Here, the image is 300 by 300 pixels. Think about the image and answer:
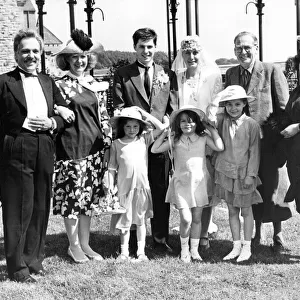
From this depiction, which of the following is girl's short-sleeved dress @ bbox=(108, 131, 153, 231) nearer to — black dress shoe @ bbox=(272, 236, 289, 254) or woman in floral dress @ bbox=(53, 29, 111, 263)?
woman in floral dress @ bbox=(53, 29, 111, 263)

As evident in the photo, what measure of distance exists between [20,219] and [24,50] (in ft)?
4.54

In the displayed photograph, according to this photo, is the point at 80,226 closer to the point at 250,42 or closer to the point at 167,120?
the point at 167,120

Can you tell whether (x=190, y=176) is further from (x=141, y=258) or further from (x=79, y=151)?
(x=79, y=151)

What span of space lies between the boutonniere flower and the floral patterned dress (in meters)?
0.52

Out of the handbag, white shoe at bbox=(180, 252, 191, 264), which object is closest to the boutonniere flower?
the handbag

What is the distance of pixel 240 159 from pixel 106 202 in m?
1.30

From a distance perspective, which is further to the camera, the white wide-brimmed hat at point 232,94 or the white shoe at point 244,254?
the white shoe at point 244,254

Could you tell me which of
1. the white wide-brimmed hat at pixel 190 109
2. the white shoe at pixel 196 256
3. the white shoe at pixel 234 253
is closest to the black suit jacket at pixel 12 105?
the white wide-brimmed hat at pixel 190 109

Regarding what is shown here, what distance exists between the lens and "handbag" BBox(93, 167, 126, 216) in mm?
5215

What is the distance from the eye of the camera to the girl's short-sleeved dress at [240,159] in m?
5.21

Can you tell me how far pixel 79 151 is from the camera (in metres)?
5.11

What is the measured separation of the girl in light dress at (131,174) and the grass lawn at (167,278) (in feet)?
1.13

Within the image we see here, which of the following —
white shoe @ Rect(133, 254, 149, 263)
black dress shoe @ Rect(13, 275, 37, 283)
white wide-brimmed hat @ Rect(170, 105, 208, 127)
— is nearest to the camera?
black dress shoe @ Rect(13, 275, 37, 283)

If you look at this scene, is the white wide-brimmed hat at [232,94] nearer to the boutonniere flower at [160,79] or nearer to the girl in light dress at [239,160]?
the girl in light dress at [239,160]
